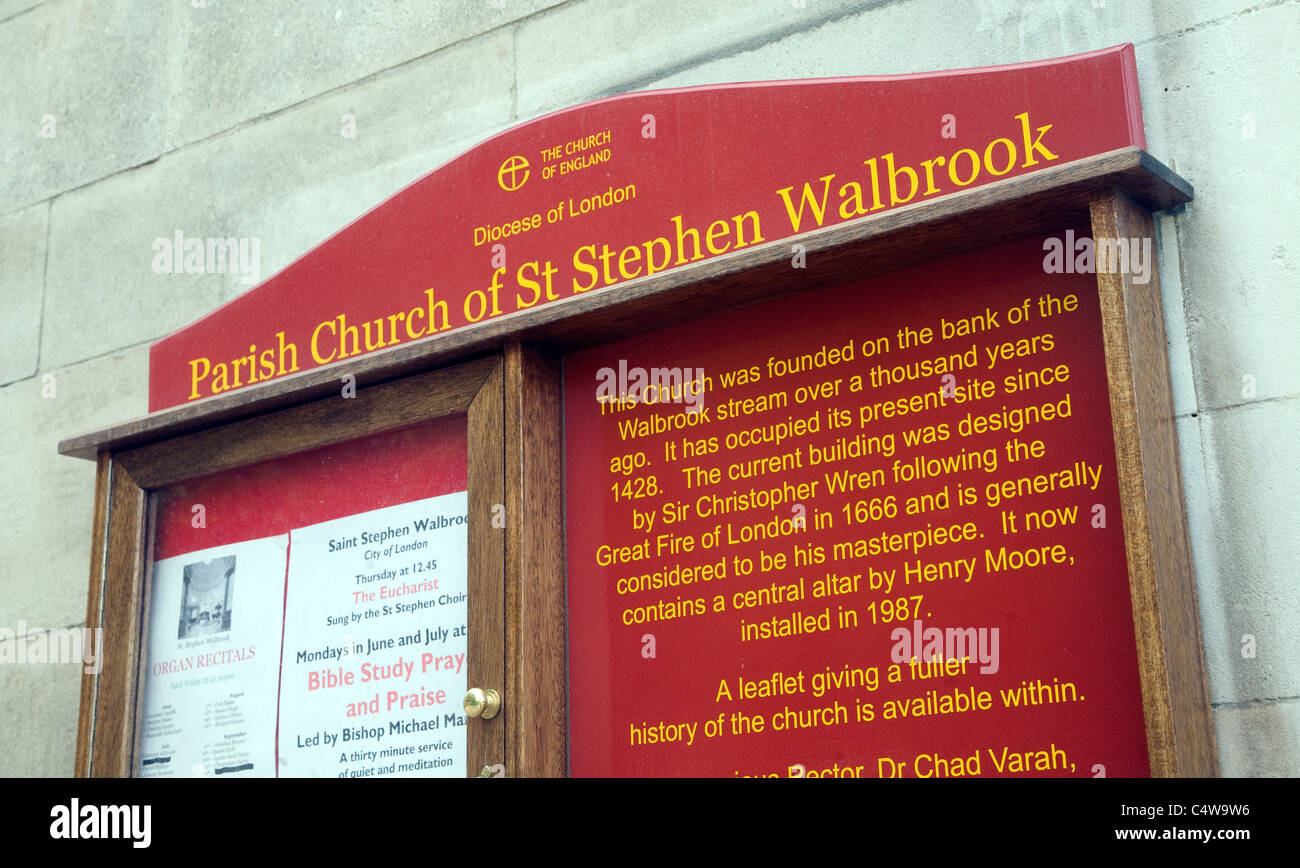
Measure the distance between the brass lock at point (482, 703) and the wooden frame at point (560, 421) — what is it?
0.09 feet

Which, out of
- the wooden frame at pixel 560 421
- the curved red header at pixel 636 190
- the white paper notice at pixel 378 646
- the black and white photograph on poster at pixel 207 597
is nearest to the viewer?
the wooden frame at pixel 560 421

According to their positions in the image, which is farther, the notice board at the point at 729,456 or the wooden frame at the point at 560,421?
the notice board at the point at 729,456

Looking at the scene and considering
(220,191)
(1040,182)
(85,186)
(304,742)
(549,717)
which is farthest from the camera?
(85,186)

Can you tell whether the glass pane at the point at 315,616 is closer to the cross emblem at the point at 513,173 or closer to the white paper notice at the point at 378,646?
the white paper notice at the point at 378,646

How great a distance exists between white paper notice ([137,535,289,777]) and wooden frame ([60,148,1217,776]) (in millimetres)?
70

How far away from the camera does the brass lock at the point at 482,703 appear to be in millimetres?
2801

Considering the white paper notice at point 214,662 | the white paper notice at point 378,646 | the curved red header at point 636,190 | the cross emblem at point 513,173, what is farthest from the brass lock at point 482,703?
the cross emblem at point 513,173

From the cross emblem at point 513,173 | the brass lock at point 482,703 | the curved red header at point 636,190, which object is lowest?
the brass lock at point 482,703

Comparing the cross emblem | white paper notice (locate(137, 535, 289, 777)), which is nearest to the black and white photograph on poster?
white paper notice (locate(137, 535, 289, 777))

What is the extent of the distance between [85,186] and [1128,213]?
3.13 metres

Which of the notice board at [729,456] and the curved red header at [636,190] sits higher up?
the curved red header at [636,190]

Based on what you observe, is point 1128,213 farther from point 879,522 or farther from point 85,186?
point 85,186

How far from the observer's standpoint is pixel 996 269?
261 cm
